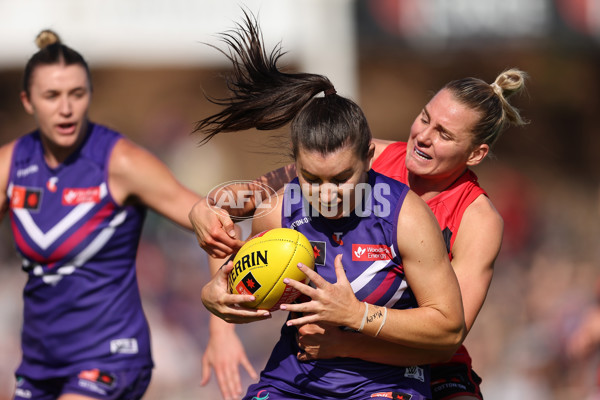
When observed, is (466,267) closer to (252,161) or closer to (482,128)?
(482,128)

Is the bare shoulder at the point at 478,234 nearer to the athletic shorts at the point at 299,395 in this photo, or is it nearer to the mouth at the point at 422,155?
the mouth at the point at 422,155

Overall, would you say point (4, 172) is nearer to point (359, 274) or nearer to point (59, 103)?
point (59, 103)

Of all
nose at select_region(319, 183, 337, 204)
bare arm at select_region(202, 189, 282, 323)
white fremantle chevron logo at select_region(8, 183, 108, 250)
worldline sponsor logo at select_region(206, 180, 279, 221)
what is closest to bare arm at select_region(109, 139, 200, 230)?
white fremantle chevron logo at select_region(8, 183, 108, 250)

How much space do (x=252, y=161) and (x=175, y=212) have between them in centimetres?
859

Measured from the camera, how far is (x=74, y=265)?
4793mm

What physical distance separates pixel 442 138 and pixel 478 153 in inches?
10.3

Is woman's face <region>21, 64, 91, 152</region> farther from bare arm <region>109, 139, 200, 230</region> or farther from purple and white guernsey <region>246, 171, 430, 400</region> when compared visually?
purple and white guernsey <region>246, 171, 430, 400</region>

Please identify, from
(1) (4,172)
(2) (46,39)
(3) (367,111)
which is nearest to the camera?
(1) (4,172)

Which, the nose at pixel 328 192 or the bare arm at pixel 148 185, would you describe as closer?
the nose at pixel 328 192

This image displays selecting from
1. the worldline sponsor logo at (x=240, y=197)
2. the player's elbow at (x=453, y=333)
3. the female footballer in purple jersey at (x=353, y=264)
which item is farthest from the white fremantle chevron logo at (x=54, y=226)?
the player's elbow at (x=453, y=333)

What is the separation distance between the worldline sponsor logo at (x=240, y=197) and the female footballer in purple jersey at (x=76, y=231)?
85 cm

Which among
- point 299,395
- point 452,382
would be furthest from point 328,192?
point 452,382

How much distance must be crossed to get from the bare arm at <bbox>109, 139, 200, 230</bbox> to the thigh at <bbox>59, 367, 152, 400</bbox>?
913 millimetres

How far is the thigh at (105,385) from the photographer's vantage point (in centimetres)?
Result: 459
